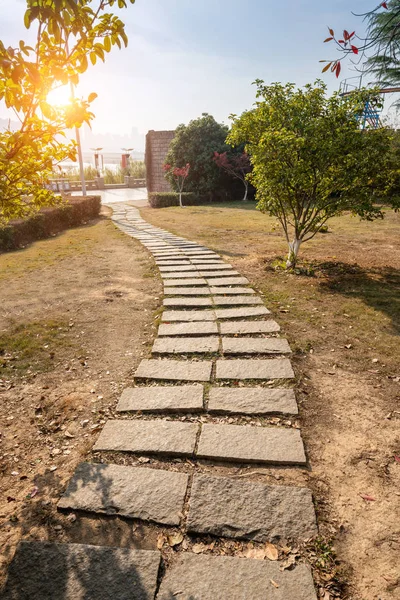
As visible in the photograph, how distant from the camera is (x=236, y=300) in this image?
200 inches

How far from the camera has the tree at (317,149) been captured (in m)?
5.64

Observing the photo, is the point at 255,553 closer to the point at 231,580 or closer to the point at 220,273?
the point at 231,580

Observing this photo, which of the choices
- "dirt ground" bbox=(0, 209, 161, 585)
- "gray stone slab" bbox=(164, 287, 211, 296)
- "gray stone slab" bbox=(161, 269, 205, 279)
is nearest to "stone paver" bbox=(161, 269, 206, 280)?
"gray stone slab" bbox=(161, 269, 205, 279)

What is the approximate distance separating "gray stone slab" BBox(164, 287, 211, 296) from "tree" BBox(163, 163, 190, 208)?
15340 millimetres

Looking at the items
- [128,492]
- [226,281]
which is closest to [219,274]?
[226,281]

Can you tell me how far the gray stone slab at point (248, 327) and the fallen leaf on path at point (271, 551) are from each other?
2.43 meters

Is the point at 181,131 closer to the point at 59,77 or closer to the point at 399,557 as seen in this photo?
the point at 59,77

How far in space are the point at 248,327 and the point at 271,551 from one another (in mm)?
2622

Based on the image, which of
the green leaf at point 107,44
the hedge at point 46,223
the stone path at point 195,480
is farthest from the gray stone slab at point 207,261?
the green leaf at point 107,44

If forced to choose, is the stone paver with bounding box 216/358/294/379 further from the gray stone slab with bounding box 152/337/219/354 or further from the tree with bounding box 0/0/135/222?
the tree with bounding box 0/0/135/222

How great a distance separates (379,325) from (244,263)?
10.8 feet

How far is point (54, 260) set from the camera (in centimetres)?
795

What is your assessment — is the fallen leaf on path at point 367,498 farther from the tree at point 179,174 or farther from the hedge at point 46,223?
the tree at point 179,174

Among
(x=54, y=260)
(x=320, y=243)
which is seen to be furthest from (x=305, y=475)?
(x=320, y=243)
